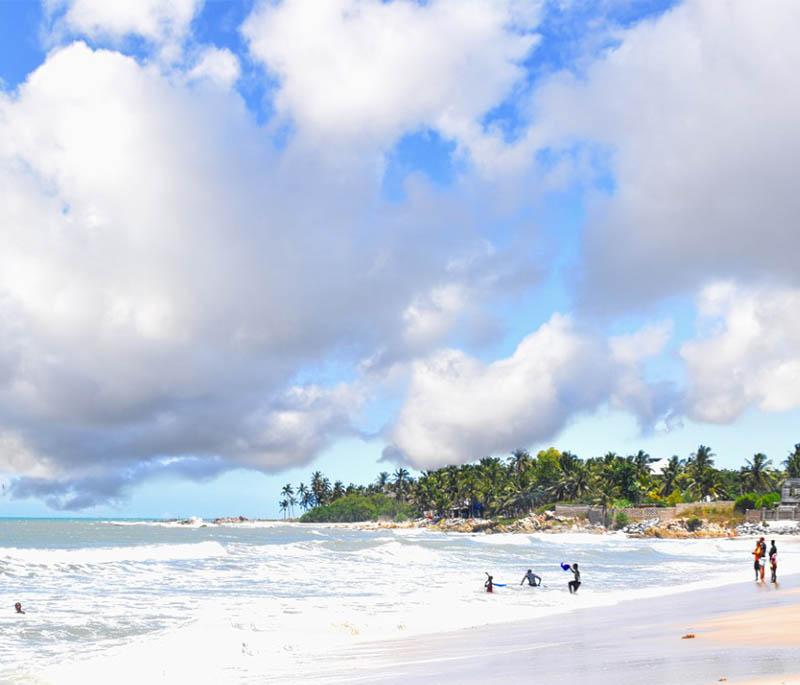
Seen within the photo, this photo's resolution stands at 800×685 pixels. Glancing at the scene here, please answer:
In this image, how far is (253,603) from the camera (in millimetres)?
26469

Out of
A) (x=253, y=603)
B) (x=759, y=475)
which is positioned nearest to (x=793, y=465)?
(x=759, y=475)

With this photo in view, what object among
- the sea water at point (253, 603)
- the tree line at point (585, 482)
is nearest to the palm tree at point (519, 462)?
the tree line at point (585, 482)

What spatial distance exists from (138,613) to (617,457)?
12076 centimetres

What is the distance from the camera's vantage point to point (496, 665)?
42.0ft

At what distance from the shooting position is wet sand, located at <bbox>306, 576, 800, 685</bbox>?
33.3 ft

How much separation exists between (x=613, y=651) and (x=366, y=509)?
580 feet

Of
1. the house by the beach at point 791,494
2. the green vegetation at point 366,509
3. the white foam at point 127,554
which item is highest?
the house by the beach at point 791,494

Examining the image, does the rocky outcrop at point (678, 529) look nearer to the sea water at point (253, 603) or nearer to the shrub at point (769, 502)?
the shrub at point (769, 502)

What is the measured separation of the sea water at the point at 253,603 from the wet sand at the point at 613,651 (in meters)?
1.55

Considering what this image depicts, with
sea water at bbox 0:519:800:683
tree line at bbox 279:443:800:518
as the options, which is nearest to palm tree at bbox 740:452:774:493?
tree line at bbox 279:443:800:518

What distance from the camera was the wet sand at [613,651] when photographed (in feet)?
33.3

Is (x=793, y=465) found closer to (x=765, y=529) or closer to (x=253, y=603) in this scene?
(x=765, y=529)

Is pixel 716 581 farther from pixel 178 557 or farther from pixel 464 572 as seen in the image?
pixel 178 557

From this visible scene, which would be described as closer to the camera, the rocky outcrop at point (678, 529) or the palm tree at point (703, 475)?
the rocky outcrop at point (678, 529)
